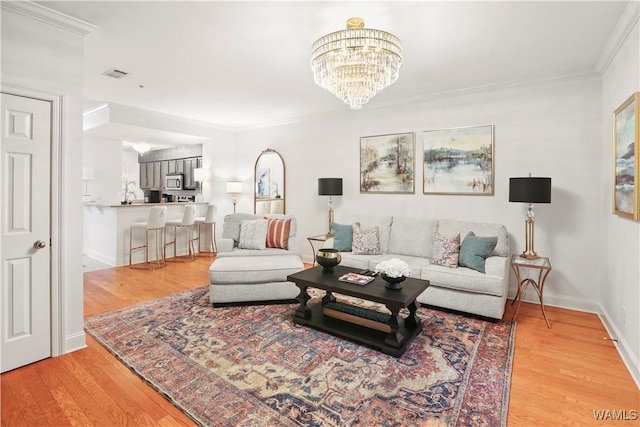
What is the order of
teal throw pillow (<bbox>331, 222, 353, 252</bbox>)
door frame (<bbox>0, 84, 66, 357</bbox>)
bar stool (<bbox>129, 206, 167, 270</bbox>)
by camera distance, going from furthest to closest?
bar stool (<bbox>129, 206, 167, 270</bbox>)
teal throw pillow (<bbox>331, 222, 353, 252</bbox>)
door frame (<bbox>0, 84, 66, 357</bbox>)

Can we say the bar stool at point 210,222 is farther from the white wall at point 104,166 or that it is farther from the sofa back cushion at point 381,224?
the sofa back cushion at point 381,224

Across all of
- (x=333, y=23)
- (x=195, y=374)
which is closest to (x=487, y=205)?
(x=333, y=23)

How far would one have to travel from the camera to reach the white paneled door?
91.0 inches

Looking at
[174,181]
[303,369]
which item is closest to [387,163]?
[303,369]

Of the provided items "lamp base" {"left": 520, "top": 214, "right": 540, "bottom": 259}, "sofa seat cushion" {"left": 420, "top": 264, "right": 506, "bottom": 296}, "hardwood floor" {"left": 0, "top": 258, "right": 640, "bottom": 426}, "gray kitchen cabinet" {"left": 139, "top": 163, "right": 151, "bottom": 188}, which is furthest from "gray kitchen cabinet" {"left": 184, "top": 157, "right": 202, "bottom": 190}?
"lamp base" {"left": 520, "top": 214, "right": 540, "bottom": 259}

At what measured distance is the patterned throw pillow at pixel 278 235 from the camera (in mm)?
4375

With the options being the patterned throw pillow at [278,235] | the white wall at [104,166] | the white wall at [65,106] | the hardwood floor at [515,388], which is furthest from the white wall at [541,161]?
the white wall at [104,166]

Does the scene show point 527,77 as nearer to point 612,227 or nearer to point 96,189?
point 612,227

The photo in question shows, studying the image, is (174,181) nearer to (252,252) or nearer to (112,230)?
(112,230)

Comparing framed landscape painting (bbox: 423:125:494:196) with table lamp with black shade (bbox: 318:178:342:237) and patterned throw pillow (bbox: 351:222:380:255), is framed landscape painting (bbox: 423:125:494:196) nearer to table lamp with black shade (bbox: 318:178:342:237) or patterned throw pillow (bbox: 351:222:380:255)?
patterned throw pillow (bbox: 351:222:380:255)

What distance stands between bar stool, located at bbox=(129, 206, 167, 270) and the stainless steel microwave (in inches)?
108

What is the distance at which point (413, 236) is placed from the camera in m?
4.34

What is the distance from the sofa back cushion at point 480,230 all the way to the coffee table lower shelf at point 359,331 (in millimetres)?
1479

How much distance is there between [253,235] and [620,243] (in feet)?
12.5
